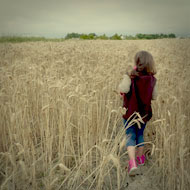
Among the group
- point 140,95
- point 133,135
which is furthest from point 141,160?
point 140,95

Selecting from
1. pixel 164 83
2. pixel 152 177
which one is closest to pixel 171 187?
pixel 152 177

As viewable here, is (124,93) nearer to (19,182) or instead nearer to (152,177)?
(152,177)

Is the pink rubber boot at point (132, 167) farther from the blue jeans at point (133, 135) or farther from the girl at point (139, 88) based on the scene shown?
the blue jeans at point (133, 135)

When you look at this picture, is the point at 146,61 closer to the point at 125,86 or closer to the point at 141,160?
the point at 125,86

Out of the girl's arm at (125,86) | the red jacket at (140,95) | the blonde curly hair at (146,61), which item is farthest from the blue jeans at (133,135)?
the blonde curly hair at (146,61)

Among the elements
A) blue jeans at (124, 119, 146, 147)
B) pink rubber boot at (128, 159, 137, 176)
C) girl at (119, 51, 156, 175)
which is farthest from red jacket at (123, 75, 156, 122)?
pink rubber boot at (128, 159, 137, 176)

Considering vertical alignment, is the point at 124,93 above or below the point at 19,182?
above

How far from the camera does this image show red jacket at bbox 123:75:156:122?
94.0 inches

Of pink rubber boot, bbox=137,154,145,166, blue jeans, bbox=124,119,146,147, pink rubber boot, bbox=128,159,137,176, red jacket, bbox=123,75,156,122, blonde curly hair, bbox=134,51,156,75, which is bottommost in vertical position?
pink rubber boot, bbox=137,154,145,166

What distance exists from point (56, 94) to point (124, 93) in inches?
37.9

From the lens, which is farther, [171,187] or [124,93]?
[124,93]

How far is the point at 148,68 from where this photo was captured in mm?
2383

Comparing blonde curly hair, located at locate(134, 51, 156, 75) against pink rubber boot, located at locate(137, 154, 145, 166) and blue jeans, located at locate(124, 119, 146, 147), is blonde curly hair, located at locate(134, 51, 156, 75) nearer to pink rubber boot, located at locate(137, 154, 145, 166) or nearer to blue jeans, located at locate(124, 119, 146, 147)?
blue jeans, located at locate(124, 119, 146, 147)

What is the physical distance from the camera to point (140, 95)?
2434mm
